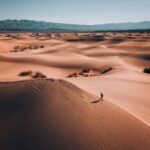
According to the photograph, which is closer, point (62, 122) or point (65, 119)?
point (62, 122)

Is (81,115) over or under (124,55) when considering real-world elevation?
over

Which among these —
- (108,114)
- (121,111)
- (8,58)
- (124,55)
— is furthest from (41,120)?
(124,55)

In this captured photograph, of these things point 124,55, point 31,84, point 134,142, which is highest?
point 31,84

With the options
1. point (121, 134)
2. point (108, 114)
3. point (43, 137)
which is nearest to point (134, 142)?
point (121, 134)

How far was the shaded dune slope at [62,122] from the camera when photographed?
6082 mm

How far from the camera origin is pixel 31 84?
8.59 meters

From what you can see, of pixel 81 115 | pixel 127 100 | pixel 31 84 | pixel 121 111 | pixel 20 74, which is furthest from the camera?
pixel 20 74

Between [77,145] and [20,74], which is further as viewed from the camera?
[20,74]

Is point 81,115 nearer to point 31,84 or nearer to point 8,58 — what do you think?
point 31,84

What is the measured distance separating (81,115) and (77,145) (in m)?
1.16

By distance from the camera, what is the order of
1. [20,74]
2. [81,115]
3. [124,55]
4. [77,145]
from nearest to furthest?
[77,145], [81,115], [20,74], [124,55]

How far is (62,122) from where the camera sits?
6707 millimetres

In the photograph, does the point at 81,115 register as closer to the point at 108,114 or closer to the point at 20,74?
the point at 108,114

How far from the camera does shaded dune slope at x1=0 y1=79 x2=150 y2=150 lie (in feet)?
20.0
